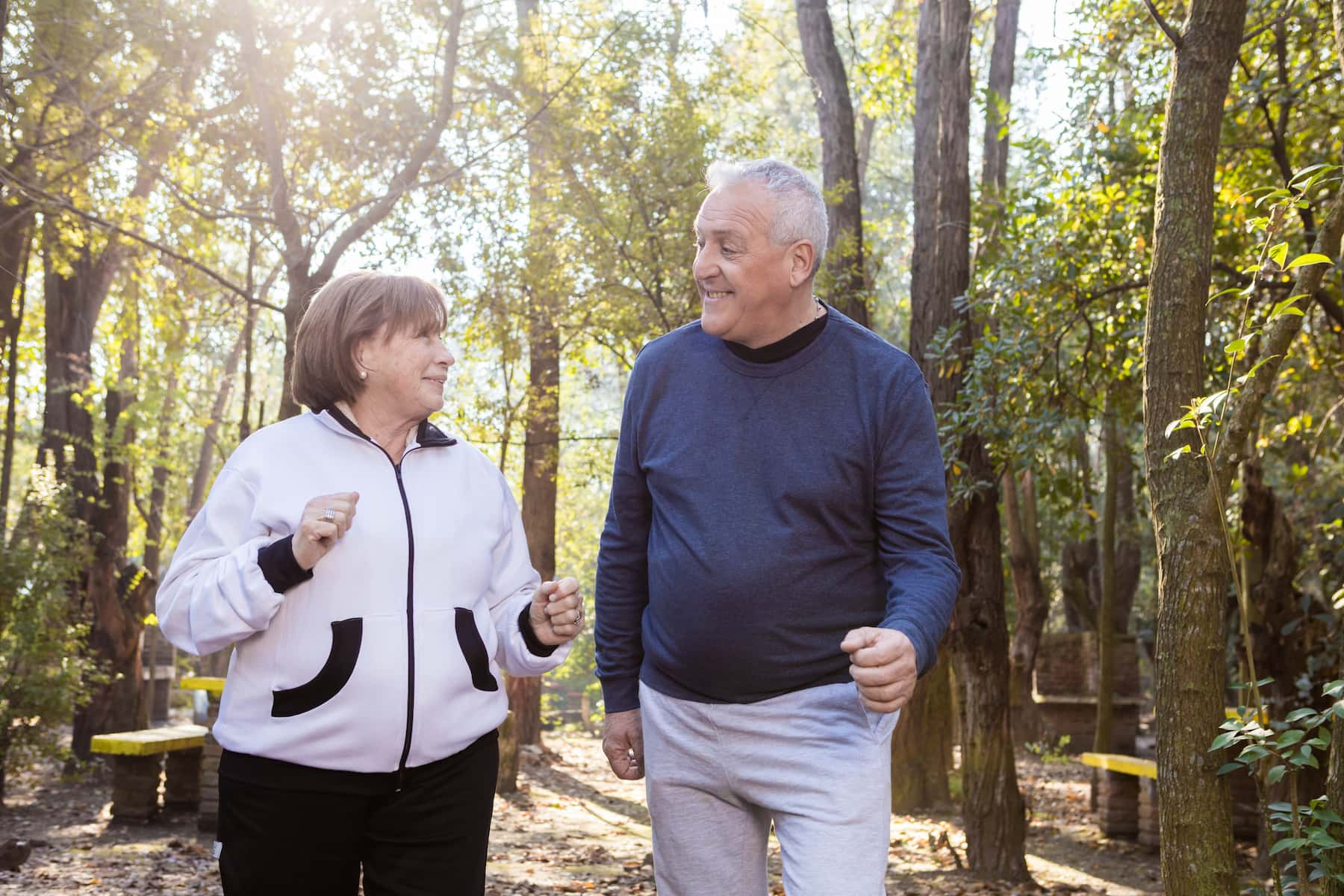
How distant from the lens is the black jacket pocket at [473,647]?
9.18 feet

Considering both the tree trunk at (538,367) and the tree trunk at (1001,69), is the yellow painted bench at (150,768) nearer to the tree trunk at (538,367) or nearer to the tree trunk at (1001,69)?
the tree trunk at (538,367)

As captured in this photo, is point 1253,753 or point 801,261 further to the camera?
point 1253,753

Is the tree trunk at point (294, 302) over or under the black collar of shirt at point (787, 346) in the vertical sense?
over

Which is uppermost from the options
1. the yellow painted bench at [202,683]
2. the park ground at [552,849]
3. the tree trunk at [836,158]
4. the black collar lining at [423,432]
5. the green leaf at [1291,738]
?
the tree trunk at [836,158]

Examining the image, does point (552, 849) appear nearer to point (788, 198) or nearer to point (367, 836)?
point (367, 836)

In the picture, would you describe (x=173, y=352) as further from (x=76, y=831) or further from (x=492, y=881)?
(x=492, y=881)

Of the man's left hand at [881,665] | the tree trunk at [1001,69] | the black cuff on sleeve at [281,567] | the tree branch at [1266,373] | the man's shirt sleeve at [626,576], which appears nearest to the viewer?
the man's left hand at [881,665]

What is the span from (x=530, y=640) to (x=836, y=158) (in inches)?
345

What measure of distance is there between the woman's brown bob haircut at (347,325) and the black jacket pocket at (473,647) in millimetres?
568

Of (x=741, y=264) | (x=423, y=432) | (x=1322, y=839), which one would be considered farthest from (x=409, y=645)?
(x=1322, y=839)

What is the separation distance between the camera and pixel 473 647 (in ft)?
9.22

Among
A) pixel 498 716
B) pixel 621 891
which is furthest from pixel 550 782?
pixel 498 716

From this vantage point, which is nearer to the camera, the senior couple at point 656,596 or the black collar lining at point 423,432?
the senior couple at point 656,596

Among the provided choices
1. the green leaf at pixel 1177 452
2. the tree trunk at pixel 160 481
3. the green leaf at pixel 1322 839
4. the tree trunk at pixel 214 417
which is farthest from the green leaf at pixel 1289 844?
the tree trunk at pixel 214 417
